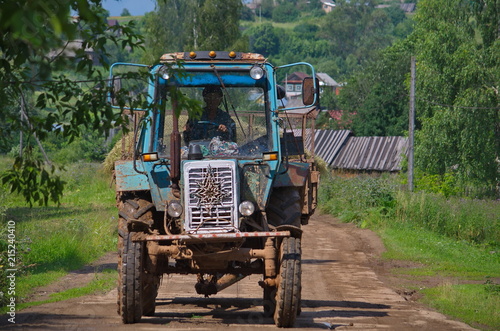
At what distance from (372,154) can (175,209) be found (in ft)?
126

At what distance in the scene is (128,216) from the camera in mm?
8336

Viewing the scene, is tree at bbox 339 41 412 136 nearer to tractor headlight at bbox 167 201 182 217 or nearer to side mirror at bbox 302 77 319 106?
side mirror at bbox 302 77 319 106

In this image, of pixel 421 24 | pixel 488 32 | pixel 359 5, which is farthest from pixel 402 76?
pixel 359 5

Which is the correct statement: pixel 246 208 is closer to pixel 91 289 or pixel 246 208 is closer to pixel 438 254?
pixel 91 289

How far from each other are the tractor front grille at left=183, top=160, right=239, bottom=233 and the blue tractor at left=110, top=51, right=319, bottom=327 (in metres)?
0.01

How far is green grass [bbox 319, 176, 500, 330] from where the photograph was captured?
11234 mm

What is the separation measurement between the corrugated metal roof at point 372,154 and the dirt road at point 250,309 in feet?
98.2

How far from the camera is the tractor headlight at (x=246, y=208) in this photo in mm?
7762

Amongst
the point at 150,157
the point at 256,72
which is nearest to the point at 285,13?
the point at 256,72

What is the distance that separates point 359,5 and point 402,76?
61344 mm

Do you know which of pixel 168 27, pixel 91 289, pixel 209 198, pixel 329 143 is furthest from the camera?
pixel 329 143

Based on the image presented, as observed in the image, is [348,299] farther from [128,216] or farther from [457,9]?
[457,9]

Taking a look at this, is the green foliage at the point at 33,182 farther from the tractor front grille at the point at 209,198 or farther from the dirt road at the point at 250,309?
the dirt road at the point at 250,309

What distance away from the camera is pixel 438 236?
66.0 ft
